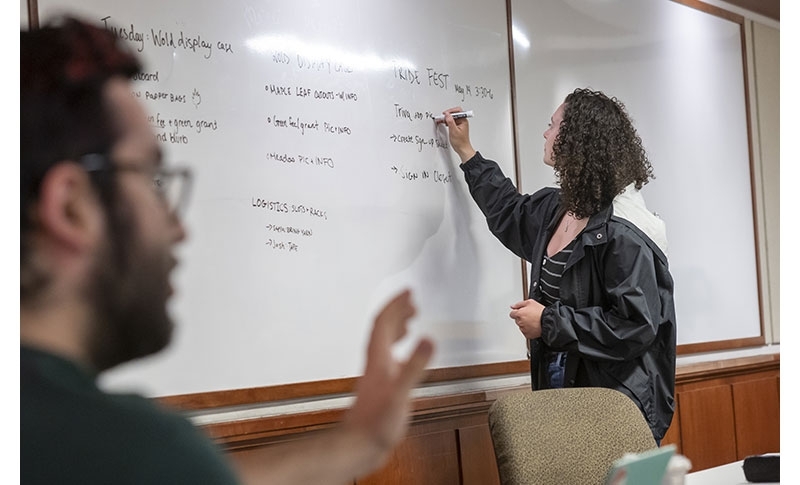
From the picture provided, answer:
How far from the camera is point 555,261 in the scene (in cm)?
256

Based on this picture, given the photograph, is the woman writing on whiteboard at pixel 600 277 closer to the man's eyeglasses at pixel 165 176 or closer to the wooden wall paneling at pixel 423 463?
the wooden wall paneling at pixel 423 463

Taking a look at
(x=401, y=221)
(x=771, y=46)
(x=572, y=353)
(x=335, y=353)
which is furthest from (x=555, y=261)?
(x=771, y=46)

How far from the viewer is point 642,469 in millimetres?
896

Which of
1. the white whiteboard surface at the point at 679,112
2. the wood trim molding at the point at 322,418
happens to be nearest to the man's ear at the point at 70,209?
the wood trim molding at the point at 322,418

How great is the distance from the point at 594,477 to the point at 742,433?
217 cm

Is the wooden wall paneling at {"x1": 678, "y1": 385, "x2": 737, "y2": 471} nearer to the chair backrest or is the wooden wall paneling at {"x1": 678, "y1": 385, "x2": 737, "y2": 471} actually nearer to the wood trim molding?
the wood trim molding

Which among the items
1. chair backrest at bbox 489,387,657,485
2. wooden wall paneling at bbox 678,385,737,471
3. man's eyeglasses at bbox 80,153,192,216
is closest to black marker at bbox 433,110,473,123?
chair backrest at bbox 489,387,657,485

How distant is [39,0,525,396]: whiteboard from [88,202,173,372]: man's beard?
1398mm

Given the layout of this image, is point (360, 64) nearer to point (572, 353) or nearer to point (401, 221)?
point (401, 221)

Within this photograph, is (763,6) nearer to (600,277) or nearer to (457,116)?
(457,116)

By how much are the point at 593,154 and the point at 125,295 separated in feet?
7.17

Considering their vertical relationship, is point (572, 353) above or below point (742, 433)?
above

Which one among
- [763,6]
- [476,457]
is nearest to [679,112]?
[763,6]

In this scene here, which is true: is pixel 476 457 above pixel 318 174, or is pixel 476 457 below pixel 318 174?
below
